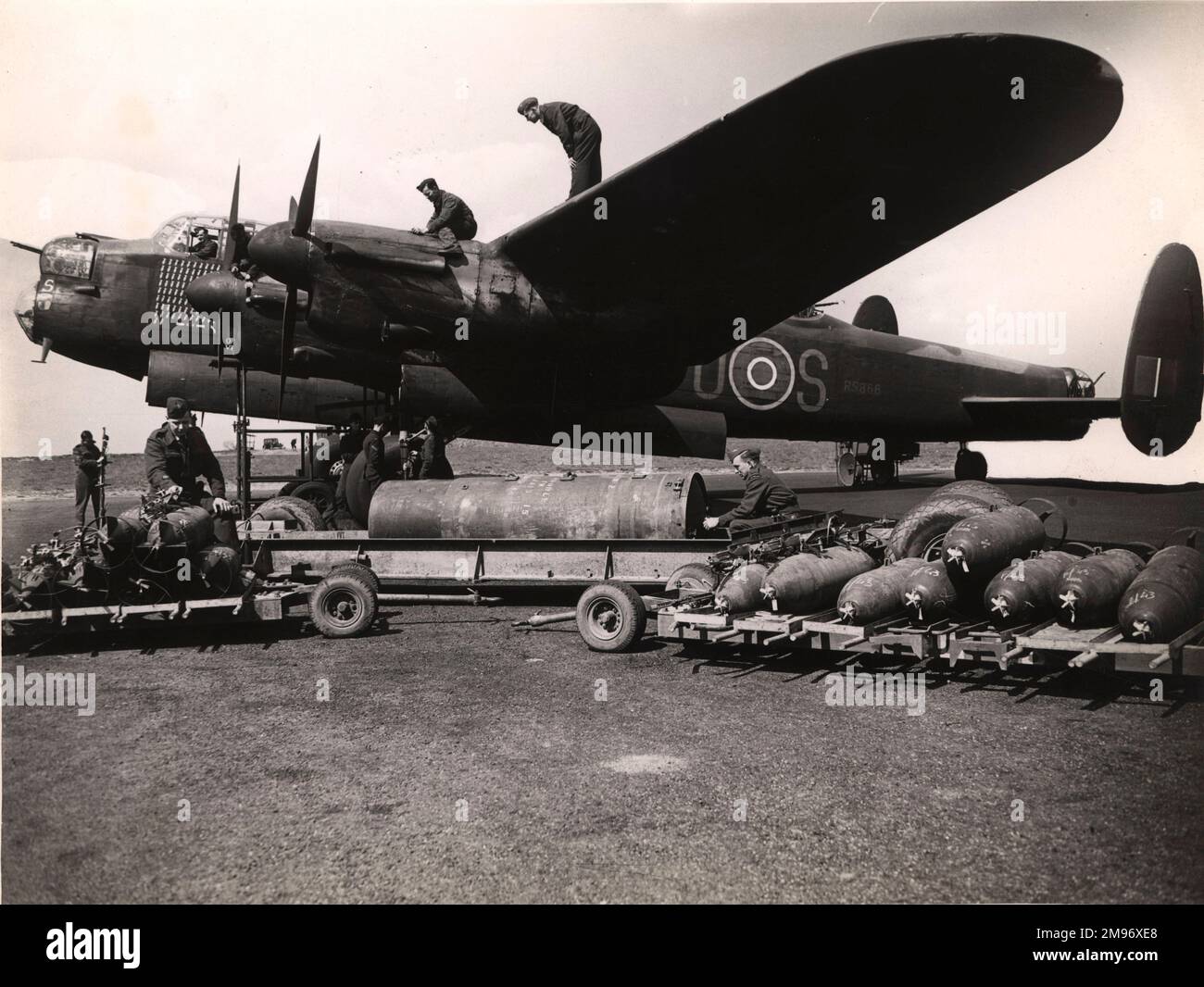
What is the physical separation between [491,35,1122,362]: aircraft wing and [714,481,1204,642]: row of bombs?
3.94 meters

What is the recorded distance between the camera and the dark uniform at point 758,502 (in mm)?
9234

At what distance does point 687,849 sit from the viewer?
4.41 meters

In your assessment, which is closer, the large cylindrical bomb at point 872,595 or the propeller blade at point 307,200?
the large cylindrical bomb at point 872,595

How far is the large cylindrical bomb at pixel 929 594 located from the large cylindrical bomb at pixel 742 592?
1.22 meters

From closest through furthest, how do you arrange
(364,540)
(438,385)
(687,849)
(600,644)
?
(687,849)
(600,644)
(364,540)
(438,385)

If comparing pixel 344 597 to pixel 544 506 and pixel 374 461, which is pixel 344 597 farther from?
pixel 374 461

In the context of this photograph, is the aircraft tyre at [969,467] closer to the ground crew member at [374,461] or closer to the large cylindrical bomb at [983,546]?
the large cylindrical bomb at [983,546]

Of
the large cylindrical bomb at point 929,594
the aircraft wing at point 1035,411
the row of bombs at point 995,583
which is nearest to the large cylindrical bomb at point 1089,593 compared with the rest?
the row of bombs at point 995,583

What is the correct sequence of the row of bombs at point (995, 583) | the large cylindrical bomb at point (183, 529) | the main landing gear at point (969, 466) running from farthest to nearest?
the main landing gear at point (969, 466), the large cylindrical bomb at point (183, 529), the row of bombs at point (995, 583)

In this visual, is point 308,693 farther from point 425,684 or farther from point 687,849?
point 687,849

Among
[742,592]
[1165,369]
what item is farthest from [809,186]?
[742,592]

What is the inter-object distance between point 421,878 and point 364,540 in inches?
252

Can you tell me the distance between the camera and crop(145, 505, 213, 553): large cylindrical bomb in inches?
323
